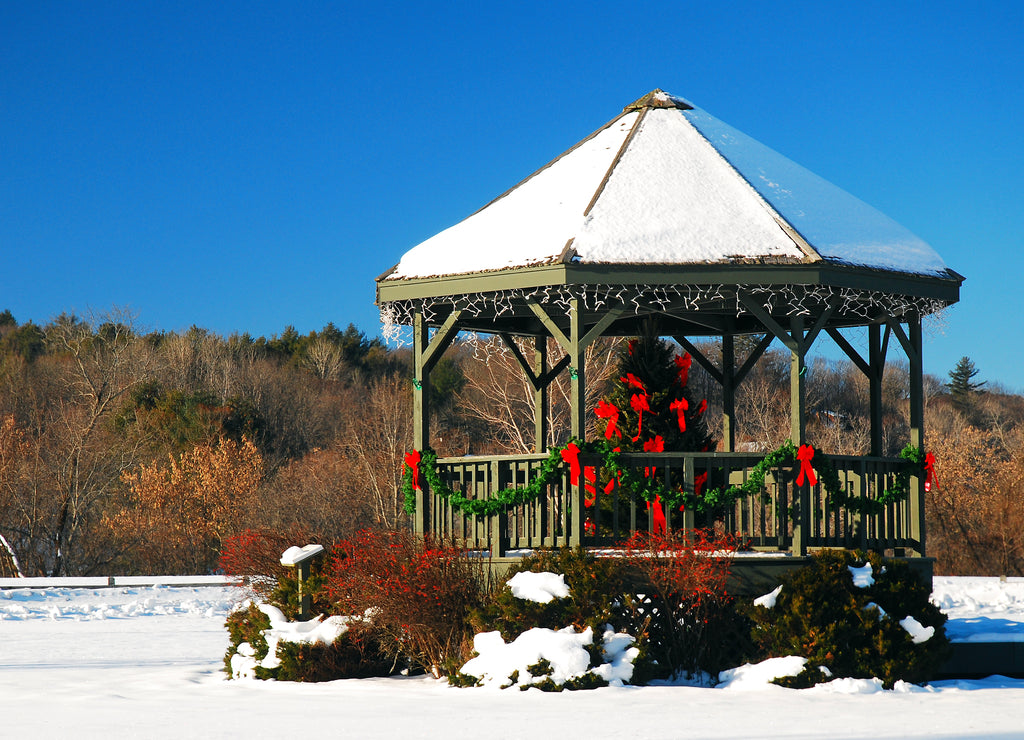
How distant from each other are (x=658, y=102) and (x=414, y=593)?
256 inches

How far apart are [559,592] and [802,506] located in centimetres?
244

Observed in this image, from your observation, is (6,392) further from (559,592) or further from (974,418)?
(974,418)

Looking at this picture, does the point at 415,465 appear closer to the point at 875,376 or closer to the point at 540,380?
the point at 540,380

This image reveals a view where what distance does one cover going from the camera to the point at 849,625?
9.53m

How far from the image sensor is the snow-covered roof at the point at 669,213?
10633mm

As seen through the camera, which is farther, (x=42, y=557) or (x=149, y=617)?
(x=42, y=557)

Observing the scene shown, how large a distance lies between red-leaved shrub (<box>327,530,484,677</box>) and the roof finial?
577 centimetres

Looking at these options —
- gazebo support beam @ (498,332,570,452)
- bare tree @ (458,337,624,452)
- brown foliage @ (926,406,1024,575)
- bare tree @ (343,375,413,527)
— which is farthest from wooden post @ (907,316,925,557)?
bare tree @ (458,337,624,452)

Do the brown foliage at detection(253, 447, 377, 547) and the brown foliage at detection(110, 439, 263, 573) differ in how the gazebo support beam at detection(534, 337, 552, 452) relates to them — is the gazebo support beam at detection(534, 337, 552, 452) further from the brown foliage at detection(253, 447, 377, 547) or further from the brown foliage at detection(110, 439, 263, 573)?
the brown foliage at detection(110, 439, 263, 573)

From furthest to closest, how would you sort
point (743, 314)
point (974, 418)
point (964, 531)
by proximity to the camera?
point (974, 418) → point (964, 531) → point (743, 314)

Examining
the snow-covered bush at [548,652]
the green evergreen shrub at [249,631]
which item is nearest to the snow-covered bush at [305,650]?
the green evergreen shrub at [249,631]

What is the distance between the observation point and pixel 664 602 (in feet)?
32.4

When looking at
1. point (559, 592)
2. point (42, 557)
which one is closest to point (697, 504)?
point (559, 592)

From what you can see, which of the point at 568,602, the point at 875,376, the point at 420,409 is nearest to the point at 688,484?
the point at 568,602
